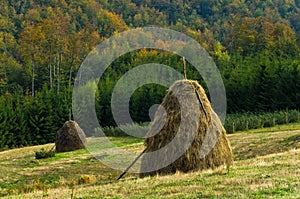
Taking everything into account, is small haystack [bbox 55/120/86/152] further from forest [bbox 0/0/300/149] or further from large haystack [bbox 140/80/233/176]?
large haystack [bbox 140/80/233/176]

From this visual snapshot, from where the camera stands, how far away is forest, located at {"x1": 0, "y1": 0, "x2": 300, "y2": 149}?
195ft

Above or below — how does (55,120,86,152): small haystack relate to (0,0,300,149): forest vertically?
below

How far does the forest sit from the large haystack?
3012cm

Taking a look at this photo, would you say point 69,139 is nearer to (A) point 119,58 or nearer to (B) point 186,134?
(B) point 186,134

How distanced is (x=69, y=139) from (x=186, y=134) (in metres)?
22.5

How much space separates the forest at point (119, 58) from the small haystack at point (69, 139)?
7.98 metres

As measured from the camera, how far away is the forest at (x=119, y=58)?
59562mm

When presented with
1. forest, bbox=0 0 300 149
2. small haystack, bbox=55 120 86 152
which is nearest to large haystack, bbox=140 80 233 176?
small haystack, bbox=55 120 86 152

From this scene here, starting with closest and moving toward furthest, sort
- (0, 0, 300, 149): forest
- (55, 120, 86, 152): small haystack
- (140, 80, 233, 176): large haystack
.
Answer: (140, 80, 233, 176): large haystack, (55, 120, 86, 152): small haystack, (0, 0, 300, 149): forest

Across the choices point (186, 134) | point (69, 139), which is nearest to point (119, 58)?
point (69, 139)

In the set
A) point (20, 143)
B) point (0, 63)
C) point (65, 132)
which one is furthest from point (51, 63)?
point (65, 132)

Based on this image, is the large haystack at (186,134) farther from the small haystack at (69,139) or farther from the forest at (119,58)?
the forest at (119,58)

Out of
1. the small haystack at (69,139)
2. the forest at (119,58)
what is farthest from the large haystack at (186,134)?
the forest at (119,58)

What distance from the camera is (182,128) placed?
16094 millimetres
